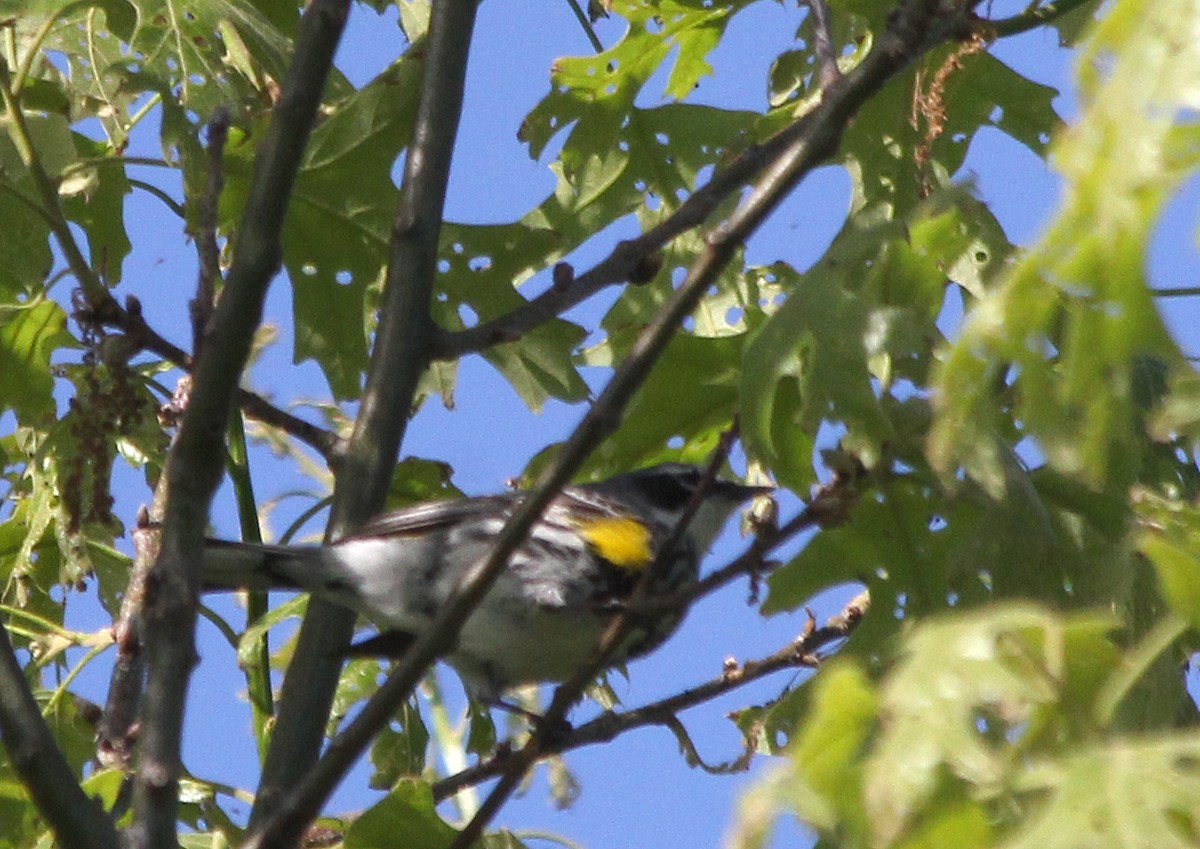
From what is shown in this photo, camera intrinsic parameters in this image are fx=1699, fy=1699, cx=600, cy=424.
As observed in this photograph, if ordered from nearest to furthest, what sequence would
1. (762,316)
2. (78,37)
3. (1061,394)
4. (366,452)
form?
(1061,394) → (762,316) → (366,452) → (78,37)

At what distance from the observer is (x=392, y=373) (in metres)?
3.39

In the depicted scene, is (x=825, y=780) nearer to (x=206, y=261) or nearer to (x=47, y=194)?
(x=206, y=261)

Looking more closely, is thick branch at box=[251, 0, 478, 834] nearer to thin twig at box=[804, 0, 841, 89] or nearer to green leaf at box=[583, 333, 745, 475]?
green leaf at box=[583, 333, 745, 475]

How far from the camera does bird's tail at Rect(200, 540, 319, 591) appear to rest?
13.6 feet

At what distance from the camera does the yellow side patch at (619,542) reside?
4352 millimetres

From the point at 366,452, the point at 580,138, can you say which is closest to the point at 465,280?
the point at 580,138

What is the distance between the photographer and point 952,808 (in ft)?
4.63

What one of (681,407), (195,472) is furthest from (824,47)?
(195,472)

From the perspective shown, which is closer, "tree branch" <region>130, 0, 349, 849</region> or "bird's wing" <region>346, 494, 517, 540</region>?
"tree branch" <region>130, 0, 349, 849</region>

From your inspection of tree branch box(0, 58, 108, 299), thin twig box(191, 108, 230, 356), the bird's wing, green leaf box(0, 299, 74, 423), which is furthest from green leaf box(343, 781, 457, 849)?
green leaf box(0, 299, 74, 423)

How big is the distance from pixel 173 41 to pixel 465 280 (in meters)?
0.87

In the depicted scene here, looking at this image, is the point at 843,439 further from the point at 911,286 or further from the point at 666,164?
the point at 666,164

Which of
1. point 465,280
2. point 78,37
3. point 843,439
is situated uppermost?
point 78,37

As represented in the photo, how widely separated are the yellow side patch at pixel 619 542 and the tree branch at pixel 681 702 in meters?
0.98
